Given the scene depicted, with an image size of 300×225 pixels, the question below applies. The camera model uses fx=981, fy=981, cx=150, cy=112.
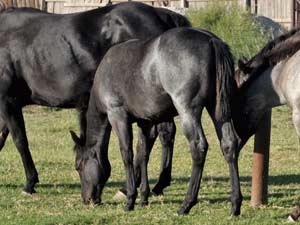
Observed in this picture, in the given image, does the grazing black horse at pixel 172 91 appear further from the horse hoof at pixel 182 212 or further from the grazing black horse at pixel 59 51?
the grazing black horse at pixel 59 51

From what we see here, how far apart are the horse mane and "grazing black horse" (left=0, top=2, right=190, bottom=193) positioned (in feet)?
5.91

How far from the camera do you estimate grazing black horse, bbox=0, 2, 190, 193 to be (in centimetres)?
1184

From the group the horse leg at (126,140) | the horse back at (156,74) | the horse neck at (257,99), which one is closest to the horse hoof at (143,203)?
the horse leg at (126,140)

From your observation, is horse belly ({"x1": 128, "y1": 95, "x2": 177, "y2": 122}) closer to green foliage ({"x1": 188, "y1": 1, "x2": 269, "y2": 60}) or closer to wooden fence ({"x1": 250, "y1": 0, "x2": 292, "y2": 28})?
green foliage ({"x1": 188, "y1": 1, "x2": 269, "y2": 60})

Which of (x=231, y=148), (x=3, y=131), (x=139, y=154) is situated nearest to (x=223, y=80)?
(x=231, y=148)

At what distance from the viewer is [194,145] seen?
32.1 feet

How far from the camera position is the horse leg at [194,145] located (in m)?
9.65

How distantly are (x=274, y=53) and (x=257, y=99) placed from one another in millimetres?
519

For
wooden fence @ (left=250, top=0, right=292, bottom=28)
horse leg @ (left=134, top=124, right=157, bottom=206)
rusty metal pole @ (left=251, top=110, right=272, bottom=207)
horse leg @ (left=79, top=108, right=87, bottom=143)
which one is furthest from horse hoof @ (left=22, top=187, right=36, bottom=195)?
wooden fence @ (left=250, top=0, right=292, bottom=28)

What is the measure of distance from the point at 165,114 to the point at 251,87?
0.97 m

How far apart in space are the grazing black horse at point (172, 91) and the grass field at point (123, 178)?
351 millimetres

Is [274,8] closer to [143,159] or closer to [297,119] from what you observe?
[143,159]

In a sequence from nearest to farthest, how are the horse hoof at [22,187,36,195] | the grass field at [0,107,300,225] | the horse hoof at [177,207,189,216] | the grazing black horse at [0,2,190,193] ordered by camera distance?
the grass field at [0,107,300,225], the horse hoof at [177,207,189,216], the grazing black horse at [0,2,190,193], the horse hoof at [22,187,36,195]

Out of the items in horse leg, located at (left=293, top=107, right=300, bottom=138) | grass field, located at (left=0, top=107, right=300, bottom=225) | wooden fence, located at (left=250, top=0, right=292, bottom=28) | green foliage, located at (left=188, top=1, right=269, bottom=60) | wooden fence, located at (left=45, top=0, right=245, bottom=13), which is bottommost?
wooden fence, located at (left=250, top=0, right=292, bottom=28)
